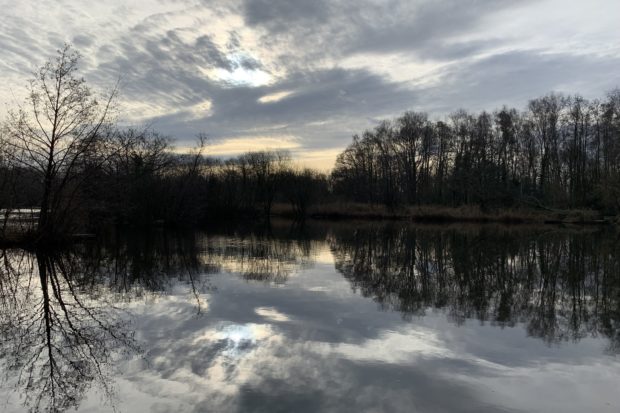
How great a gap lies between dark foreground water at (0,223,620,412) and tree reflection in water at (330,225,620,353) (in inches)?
2.8

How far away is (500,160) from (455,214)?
16675mm

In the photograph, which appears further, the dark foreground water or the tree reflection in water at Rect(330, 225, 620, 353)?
the tree reflection in water at Rect(330, 225, 620, 353)

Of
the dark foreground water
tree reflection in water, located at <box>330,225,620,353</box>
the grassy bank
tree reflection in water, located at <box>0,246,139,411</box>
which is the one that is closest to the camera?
the dark foreground water

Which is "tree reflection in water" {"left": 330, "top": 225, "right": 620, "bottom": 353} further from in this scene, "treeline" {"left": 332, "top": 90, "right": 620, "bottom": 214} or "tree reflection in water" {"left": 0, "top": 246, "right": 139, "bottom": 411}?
"treeline" {"left": 332, "top": 90, "right": 620, "bottom": 214}

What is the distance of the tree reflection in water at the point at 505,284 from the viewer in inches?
357

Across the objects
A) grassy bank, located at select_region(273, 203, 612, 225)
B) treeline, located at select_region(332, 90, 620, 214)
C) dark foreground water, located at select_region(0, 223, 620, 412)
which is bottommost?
dark foreground water, located at select_region(0, 223, 620, 412)

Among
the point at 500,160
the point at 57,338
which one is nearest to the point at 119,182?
the point at 57,338

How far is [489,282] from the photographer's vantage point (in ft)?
42.3

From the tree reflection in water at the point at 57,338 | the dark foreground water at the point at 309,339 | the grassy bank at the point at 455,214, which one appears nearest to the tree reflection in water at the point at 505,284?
the dark foreground water at the point at 309,339

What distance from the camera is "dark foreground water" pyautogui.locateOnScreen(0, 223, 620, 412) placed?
17.3ft

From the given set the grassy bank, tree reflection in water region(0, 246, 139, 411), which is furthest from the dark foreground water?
the grassy bank

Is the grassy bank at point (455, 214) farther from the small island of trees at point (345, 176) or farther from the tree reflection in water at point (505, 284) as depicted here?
the tree reflection in water at point (505, 284)

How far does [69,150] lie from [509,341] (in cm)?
1900

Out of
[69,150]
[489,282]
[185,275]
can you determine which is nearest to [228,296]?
[185,275]
